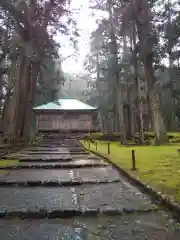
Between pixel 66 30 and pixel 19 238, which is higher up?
pixel 66 30

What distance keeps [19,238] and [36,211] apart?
0.90m

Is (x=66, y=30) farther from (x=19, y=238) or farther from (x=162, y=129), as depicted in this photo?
(x=19, y=238)

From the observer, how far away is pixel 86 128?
35469 millimetres

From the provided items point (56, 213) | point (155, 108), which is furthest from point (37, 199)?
point (155, 108)

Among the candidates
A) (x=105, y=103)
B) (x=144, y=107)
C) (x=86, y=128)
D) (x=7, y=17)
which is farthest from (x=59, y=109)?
(x=7, y=17)

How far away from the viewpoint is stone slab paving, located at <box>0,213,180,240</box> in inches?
126

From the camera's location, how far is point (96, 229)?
3.46m

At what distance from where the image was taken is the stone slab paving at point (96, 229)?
321 cm

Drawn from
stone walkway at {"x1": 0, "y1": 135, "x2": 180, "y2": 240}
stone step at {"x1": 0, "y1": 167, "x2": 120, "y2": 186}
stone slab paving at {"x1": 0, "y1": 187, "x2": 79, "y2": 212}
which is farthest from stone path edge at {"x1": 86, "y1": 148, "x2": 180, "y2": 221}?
stone slab paving at {"x1": 0, "y1": 187, "x2": 79, "y2": 212}

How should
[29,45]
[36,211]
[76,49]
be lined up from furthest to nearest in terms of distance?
[76,49], [29,45], [36,211]

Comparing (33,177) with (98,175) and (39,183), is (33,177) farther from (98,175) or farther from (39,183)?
(98,175)

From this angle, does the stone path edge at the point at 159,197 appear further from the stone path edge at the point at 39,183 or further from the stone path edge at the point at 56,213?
the stone path edge at the point at 39,183

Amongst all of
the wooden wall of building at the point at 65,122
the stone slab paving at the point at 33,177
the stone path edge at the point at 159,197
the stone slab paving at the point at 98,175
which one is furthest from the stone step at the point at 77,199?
the wooden wall of building at the point at 65,122

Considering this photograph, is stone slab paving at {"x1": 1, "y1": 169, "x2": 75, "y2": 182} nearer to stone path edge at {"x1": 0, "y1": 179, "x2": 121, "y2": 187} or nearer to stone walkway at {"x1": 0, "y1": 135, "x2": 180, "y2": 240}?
stone path edge at {"x1": 0, "y1": 179, "x2": 121, "y2": 187}
